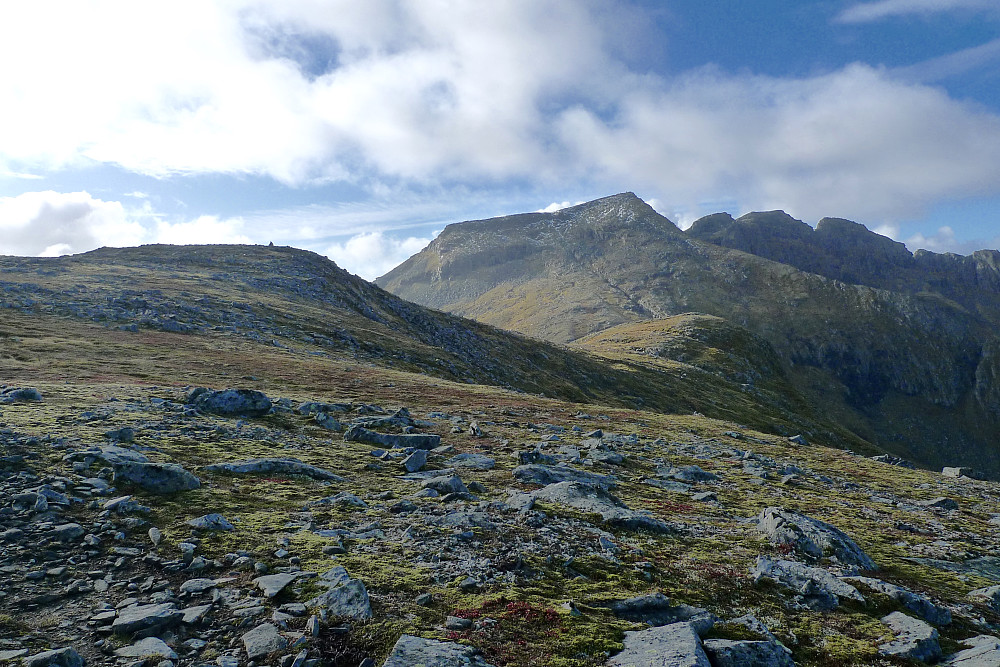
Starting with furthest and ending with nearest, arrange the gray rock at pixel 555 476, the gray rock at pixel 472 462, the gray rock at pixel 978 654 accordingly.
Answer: the gray rock at pixel 472 462 → the gray rock at pixel 555 476 → the gray rock at pixel 978 654

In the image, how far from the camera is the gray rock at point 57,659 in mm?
7922

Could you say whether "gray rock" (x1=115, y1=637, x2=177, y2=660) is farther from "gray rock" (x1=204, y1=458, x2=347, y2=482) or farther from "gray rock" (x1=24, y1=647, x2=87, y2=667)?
"gray rock" (x1=204, y1=458, x2=347, y2=482)

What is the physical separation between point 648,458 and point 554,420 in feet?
29.4

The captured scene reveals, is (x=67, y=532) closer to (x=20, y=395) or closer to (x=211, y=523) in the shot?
(x=211, y=523)

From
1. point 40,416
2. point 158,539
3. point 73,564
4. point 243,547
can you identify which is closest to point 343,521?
point 243,547

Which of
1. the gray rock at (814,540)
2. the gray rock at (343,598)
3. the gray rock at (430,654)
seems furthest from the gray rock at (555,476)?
the gray rock at (430,654)

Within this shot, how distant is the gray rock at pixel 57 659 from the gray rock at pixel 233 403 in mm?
17914

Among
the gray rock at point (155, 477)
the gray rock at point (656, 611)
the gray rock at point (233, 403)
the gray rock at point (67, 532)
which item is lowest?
the gray rock at point (656, 611)

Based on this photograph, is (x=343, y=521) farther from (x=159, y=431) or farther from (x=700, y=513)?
(x=700, y=513)

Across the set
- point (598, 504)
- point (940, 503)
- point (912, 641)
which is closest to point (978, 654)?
point (912, 641)

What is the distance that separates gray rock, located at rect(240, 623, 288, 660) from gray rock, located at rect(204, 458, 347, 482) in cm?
917

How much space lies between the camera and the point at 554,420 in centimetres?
3566

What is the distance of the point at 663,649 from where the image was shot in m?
9.34

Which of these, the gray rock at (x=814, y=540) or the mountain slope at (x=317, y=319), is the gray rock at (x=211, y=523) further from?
the mountain slope at (x=317, y=319)
